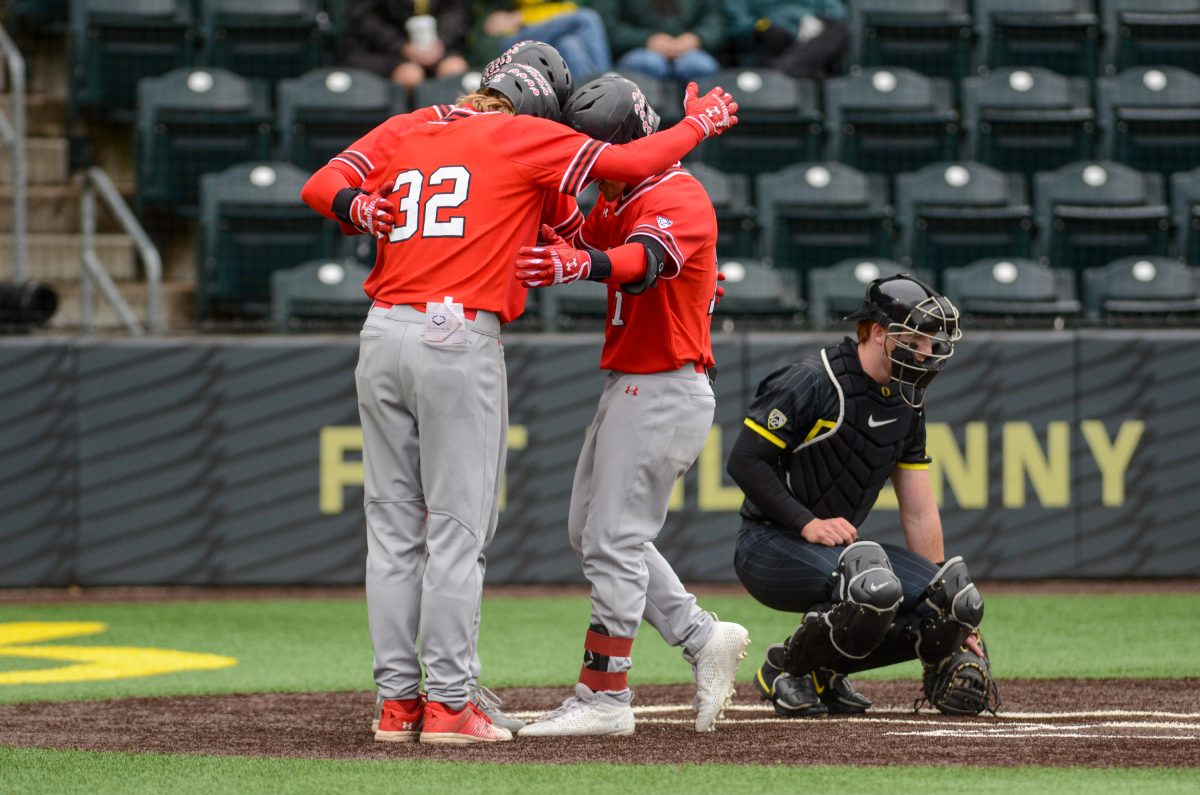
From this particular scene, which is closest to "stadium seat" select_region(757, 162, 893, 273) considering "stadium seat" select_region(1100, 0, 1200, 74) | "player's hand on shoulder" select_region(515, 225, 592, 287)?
"stadium seat" select_region(1100, 0, 1200, 74)

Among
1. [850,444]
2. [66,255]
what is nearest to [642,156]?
[850,444]

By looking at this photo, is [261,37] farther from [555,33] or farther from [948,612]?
[948,612]

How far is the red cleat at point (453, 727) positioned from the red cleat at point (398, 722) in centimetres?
4

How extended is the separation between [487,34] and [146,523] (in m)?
4.32

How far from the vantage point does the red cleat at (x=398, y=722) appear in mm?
4570

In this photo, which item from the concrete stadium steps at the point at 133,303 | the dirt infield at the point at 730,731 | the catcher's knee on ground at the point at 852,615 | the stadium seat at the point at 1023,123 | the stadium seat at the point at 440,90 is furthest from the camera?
the stadium seat at the point at 1023,123

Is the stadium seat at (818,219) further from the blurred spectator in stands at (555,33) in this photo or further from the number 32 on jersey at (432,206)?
the number 32 on jersey at (432,206)

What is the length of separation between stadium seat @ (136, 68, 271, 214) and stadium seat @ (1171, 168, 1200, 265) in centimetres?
535

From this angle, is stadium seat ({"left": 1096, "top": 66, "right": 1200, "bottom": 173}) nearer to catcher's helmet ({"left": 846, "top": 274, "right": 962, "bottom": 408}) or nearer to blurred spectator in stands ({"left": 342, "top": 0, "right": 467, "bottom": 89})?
blurred spectator in stands ({"left": 342, "top": 0, "right": 467, "bottom": 89})

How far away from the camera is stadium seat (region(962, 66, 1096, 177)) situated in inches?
430

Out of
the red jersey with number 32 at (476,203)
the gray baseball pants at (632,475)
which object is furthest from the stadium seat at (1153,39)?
the red jersey with number 32 at (476,203)

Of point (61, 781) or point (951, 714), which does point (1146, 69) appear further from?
point (61, 781)

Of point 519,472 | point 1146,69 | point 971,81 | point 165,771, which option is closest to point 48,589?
point 519,472

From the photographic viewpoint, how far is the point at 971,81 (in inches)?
438
